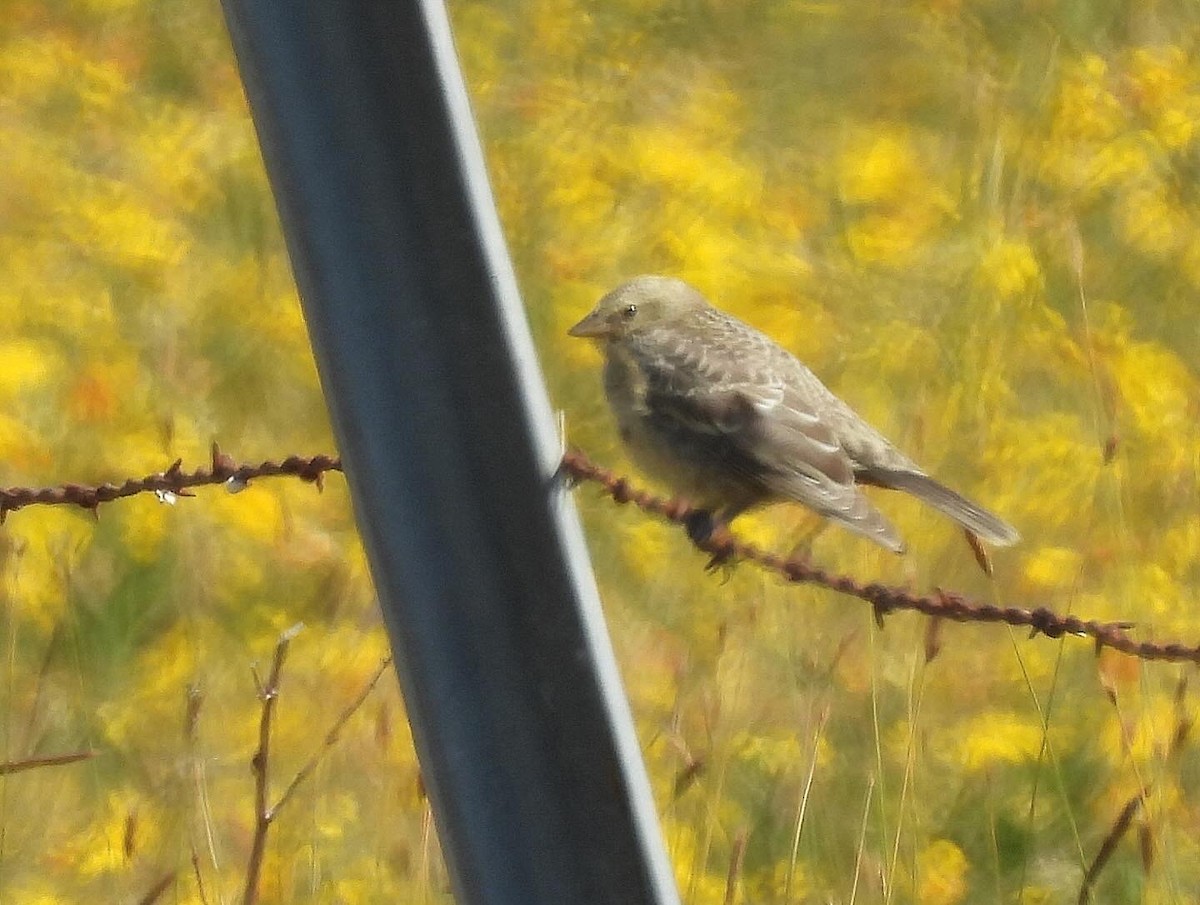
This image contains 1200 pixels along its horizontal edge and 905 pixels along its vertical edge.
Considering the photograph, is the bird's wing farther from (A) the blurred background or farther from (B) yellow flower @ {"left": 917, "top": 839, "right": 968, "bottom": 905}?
(B) yellow flower @ {"left": 917, "top": 839, "right": 968, "bottom": 905}

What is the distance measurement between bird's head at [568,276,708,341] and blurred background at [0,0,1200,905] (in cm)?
42

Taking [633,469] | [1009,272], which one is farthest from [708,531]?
[1009,272]

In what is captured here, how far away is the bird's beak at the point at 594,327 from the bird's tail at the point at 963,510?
0.72 meters

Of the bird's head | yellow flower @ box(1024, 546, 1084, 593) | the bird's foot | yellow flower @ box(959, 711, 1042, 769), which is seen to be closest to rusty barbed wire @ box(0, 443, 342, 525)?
Result: the bird's foot

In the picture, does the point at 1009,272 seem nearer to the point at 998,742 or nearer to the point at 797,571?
the point at 998,742

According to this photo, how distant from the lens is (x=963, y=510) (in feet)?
11.4

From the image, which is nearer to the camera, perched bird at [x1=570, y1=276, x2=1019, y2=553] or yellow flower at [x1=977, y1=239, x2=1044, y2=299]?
perched bird at [x1=570, y1=276, x2=1019, y2=553]

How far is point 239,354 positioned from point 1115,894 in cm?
250

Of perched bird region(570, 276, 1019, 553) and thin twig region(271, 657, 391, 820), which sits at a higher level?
thin twig region(271, 657, 391, 820)

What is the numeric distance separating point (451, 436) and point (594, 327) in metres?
2.53

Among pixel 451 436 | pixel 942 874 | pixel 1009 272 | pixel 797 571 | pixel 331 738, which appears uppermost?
pixel 451 436

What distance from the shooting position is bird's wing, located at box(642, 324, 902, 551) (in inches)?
135

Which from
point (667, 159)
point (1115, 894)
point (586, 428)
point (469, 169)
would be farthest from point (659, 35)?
point (469, 169)

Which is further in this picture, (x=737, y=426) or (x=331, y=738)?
(x=737, y=426)
